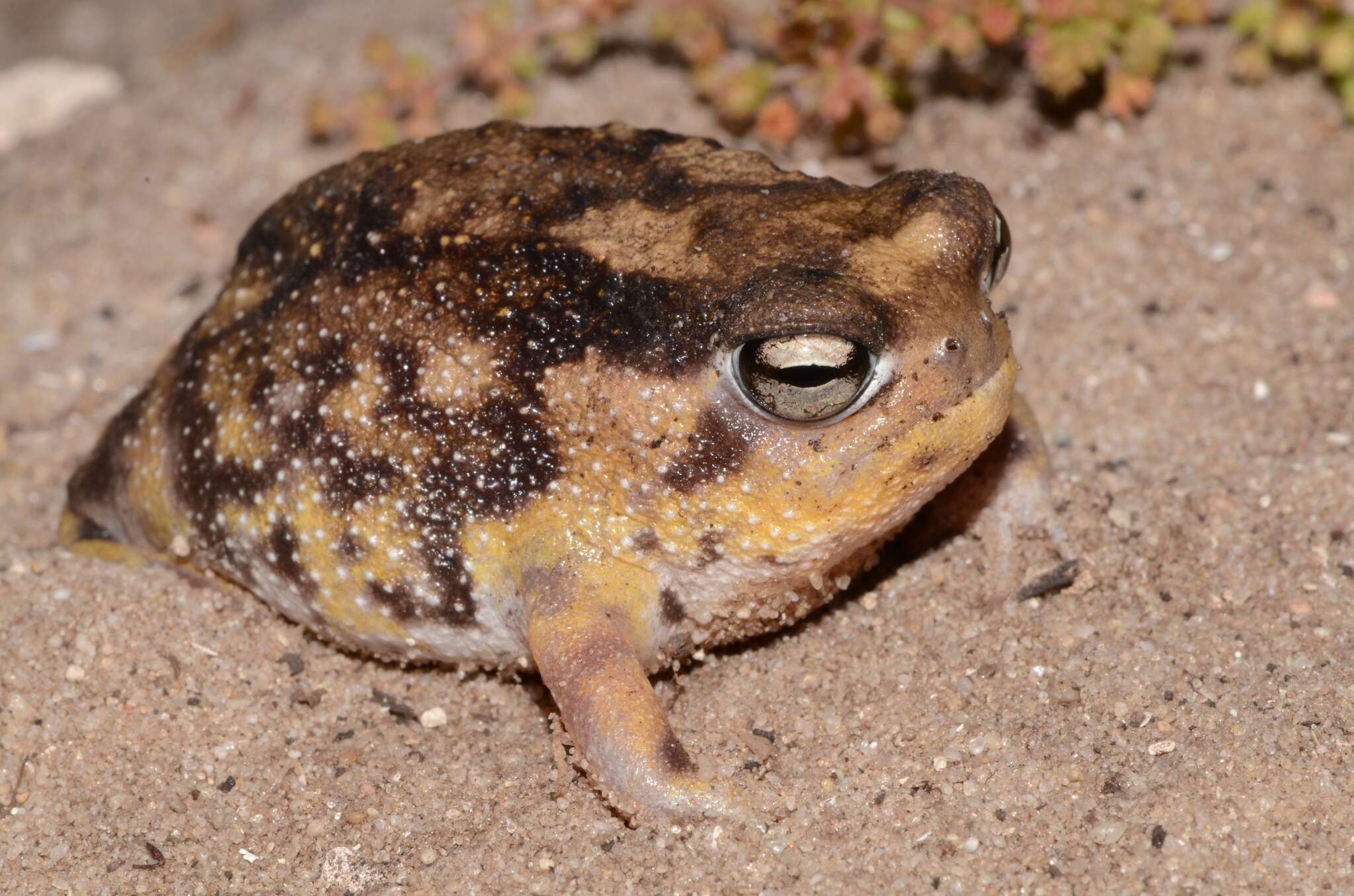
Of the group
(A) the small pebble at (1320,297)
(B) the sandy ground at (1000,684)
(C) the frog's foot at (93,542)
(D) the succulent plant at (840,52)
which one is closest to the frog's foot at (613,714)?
(B) the sandy ground at (1000,684)

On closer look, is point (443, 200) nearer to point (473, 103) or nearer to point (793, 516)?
point (793, 516)

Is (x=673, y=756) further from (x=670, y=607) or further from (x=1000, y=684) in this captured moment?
(x=1000, y=684)

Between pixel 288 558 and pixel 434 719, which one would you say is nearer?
pixel 288 558

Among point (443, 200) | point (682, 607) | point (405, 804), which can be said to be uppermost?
point (443, 200)

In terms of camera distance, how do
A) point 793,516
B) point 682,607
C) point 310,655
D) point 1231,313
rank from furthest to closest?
point 1231,313 → point 310,655 → point 682,607 → point 793,516

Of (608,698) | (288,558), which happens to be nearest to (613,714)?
(608,698)

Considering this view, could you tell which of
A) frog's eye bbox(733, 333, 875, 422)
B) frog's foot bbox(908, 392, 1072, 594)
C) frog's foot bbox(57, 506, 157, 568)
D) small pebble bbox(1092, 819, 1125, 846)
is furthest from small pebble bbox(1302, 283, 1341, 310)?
frog's foot bbox(57, 506, 157, 568)

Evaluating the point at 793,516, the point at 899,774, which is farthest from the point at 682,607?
the point at 899,774

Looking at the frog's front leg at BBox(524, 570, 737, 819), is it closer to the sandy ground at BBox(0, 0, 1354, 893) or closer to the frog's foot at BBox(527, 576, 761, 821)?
the frog's foot at BBox(527, 576, 761, 821)
